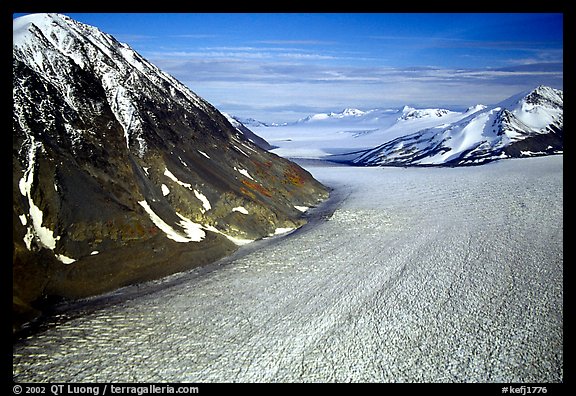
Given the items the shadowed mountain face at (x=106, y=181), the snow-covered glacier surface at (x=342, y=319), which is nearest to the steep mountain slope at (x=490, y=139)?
the shadowed mountain face at (x=106, y=181)

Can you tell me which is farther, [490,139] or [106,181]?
[490,139]

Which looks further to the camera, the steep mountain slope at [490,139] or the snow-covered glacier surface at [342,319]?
the steep mountain slope at [490,139]

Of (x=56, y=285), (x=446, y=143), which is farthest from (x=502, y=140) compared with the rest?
(x=56, y=285)

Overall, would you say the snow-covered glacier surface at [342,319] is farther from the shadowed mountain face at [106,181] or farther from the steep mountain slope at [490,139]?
the steep mountain slope at [490,139]

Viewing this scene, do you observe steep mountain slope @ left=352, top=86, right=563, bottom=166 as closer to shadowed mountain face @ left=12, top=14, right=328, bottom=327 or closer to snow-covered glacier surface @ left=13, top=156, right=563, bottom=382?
shadowed mountain face @ left=12, top=14, right=328, bottom=327

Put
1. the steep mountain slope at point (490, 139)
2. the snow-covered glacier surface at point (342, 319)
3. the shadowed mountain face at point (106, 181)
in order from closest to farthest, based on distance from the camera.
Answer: the snow-covered glacier surface at point (342, 319) < the shadowed mountain face at point (106, 181) < the steep mountain slope at point (490, 139)

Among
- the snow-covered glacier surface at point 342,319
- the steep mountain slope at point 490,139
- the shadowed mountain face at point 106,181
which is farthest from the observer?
the steep mountain slope at point 490,139

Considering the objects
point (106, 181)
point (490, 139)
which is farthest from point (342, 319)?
point (490, 139)

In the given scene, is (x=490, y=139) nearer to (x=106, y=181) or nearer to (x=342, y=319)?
(x=106, y=181)
